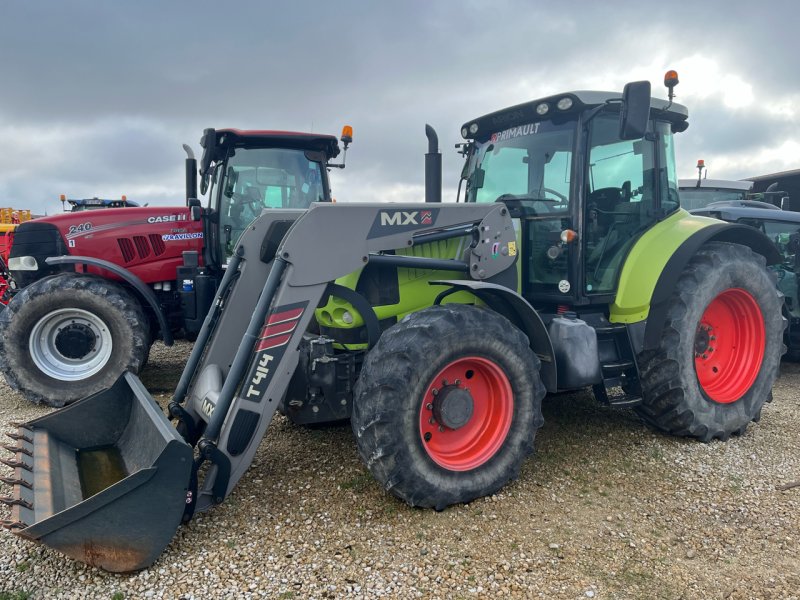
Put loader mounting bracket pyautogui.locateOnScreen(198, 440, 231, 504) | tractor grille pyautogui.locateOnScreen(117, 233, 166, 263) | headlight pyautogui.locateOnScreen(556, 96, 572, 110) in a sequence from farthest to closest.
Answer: tractor grille pyautogui.locateOnScreen(117, 233, 166, 263)
headlight pyautogui.locateOnScreen(556, 96, 572, 110)
loader mounting bracket pyautogui.locateOnScreen(198, 440, 231, 504)

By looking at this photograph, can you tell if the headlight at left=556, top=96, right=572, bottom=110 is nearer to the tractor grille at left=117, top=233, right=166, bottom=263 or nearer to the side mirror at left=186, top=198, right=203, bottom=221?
the side mirror at left=186, top=198, right=203, bottom=221

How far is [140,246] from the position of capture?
19.3 ft

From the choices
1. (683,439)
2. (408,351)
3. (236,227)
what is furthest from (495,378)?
(236,227)

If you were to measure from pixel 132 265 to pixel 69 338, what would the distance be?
965 mm

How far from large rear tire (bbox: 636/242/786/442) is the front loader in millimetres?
14

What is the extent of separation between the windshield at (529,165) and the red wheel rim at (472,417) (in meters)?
1.37

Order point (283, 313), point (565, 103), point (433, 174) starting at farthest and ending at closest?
1. point (433, 174)
2. point (565, 103)
3. point (283, 313)

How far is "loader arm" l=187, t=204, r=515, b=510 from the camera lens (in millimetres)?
2803

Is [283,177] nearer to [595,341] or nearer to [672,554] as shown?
[595,341]

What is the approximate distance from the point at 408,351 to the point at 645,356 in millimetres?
1970

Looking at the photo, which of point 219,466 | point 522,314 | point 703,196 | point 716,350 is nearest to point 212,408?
point 219,466

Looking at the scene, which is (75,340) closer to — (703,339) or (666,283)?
(666,283)

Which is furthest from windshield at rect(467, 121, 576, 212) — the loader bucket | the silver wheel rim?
the silver wheel rim

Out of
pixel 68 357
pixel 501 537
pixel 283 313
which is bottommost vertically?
pixel 501 537
